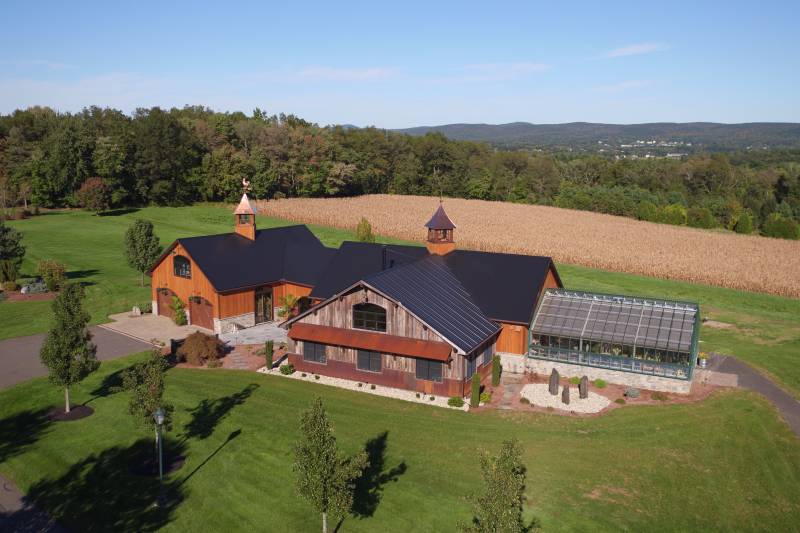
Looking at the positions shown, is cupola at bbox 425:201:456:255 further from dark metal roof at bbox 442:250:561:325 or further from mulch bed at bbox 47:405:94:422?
mulch bed at bbox 47:405:94:422

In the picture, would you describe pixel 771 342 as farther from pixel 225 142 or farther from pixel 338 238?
pixel 225 142

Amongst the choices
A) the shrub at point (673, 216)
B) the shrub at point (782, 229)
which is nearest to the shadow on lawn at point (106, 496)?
the shrub at point (782, 229)

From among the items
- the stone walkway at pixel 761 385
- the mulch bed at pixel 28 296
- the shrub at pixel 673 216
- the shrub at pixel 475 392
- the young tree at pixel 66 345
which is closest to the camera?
the young tree at pixel 66 345

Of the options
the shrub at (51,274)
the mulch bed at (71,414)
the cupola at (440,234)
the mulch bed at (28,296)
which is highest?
the cupola at (440,234)

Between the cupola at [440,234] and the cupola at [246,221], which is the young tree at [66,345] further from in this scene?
the cupola at [440,234]

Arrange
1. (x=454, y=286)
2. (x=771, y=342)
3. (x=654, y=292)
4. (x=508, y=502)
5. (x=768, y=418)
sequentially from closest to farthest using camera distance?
(x=508, y=502)
(x=768, y=418)
(x=454, y=286)
(x=771, y=342)
(x=654, y=292)

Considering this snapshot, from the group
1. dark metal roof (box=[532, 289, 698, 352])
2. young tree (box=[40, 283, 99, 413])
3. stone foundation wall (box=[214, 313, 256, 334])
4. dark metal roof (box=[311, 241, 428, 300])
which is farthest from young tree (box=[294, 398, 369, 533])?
stone foundation wall (box=[214, 313, 256, 334])

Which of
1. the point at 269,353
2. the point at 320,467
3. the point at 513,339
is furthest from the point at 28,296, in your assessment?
the point at 320,467

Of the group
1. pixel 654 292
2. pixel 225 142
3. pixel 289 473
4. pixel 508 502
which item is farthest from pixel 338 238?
pixel 508 502
